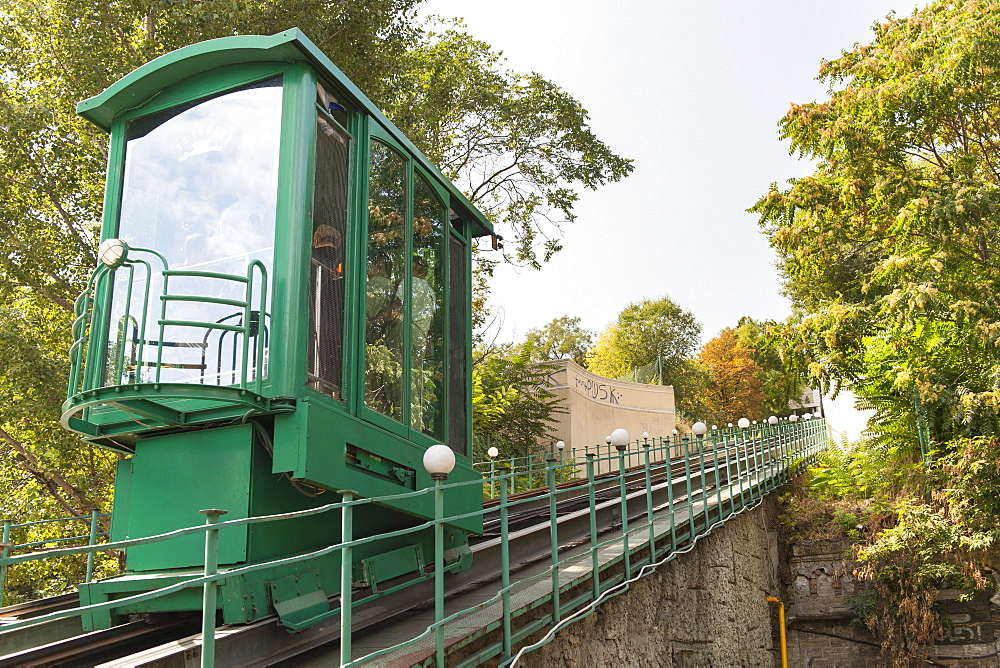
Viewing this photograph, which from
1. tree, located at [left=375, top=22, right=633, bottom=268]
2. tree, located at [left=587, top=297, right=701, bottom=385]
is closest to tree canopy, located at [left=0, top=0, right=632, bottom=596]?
tree, located at [left=375, top=22, right=633, bottom=268]

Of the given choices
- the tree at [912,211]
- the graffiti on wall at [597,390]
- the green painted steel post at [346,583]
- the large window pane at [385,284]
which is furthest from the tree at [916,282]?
the graffiti on wall at [597,390]

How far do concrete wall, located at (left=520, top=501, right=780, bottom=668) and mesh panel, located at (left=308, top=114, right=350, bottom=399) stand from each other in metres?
2.26

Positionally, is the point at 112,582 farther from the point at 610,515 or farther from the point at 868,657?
the point at 868,657

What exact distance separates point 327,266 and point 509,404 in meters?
17.2

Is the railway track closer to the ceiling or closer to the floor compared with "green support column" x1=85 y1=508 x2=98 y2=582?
closer to the floor

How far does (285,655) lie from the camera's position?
14.7ft

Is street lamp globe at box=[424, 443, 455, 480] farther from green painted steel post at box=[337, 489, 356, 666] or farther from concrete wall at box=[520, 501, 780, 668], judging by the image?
concrete wall at box=[520, 501, 780, 668]

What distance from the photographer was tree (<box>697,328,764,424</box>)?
42.8m

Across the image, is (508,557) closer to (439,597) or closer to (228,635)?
(439,597)

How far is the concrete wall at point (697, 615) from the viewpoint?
6.35 metres

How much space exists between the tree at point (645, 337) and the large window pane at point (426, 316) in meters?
42.6

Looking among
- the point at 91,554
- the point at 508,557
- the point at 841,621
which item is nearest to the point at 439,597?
the point at 508,557

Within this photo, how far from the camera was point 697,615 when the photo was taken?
885 cm

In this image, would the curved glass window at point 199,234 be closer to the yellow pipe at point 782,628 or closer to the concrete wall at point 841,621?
the yellow pipe at point 782,628
